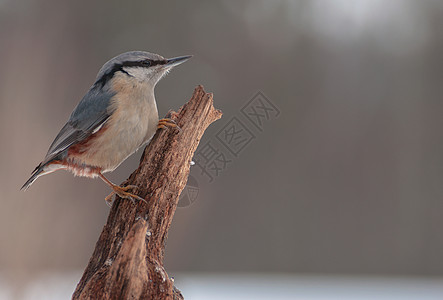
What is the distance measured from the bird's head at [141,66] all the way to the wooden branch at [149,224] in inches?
8.0

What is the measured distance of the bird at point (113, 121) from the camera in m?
1.83

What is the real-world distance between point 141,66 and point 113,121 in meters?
0.26

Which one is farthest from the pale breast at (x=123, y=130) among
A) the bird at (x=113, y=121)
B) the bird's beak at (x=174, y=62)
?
the bird's beak at (x=174, y=62)

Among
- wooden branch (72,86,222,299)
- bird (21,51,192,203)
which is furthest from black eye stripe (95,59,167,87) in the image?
wooden branch (72,86,222,299)

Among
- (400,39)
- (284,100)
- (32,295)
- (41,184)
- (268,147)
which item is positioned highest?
(400,39)

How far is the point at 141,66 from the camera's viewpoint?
192cm

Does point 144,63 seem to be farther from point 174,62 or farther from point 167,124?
point 167,124

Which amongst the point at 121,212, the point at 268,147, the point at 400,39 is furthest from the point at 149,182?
the point at 400,39

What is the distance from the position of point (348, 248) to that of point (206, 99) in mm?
2589

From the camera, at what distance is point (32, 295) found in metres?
2.59

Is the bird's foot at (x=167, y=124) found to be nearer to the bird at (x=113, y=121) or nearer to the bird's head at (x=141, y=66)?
the bird at (x=113, y=121)

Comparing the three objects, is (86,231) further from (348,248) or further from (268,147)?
(348,248)

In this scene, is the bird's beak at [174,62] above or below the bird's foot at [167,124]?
above

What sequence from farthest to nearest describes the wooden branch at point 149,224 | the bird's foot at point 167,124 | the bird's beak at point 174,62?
the bird's beak at point 174,62 < the bird's foot at point 167,124 < the wooden branch at point 149,224
